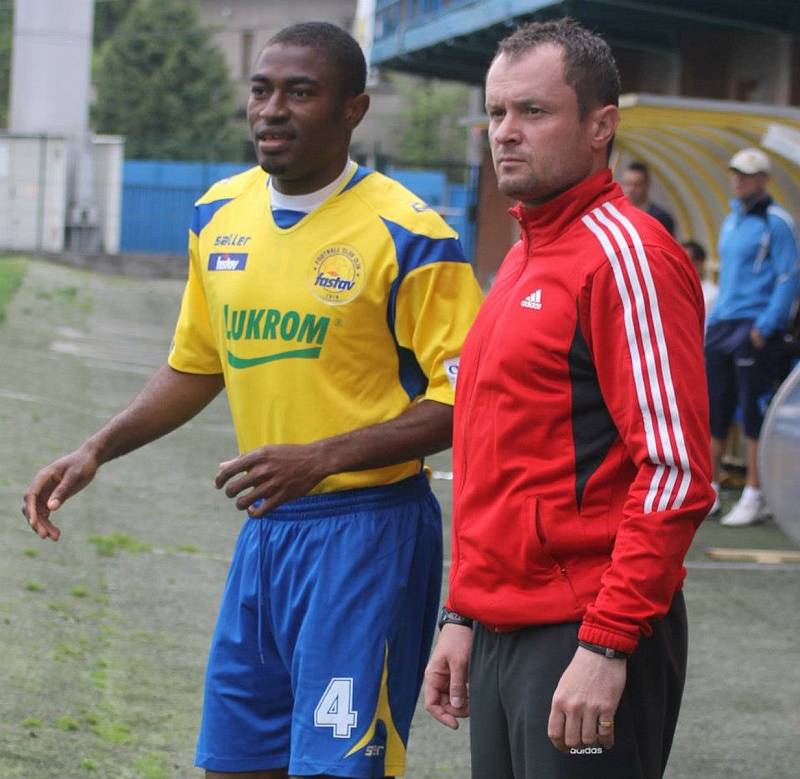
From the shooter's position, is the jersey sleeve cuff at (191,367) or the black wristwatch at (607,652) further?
the jersey sleeve cuff at (191,367)

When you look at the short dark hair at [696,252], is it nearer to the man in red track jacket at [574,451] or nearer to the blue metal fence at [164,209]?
the man in red track jacket at [574,451]

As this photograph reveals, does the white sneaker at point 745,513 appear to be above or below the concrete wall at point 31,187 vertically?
below

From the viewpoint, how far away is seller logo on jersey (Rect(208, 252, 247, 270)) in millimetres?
3694

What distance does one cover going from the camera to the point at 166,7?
5391 centimetres

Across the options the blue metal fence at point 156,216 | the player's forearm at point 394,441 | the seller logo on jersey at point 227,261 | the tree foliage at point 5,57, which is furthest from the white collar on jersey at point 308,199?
the tree foliage at point 5,57

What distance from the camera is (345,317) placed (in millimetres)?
3574

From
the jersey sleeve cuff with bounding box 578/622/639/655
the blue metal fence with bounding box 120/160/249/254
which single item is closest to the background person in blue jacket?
the jersey sleeve cuff with bounding box 578/622/639/655

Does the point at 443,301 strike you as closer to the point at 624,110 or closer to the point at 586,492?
the point at 586,492

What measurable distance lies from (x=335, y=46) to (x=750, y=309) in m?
6.35

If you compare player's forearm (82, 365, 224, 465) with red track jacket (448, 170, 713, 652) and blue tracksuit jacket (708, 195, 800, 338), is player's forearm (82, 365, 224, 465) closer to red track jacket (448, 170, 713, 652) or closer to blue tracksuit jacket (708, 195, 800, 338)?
red track jacket (448, 170, 713, 652)

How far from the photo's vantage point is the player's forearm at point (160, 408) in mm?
3982

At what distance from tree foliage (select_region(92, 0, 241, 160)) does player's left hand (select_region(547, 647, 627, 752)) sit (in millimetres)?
52125

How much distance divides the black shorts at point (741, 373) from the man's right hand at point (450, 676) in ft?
22.1

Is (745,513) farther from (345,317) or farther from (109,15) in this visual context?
(109,15)
